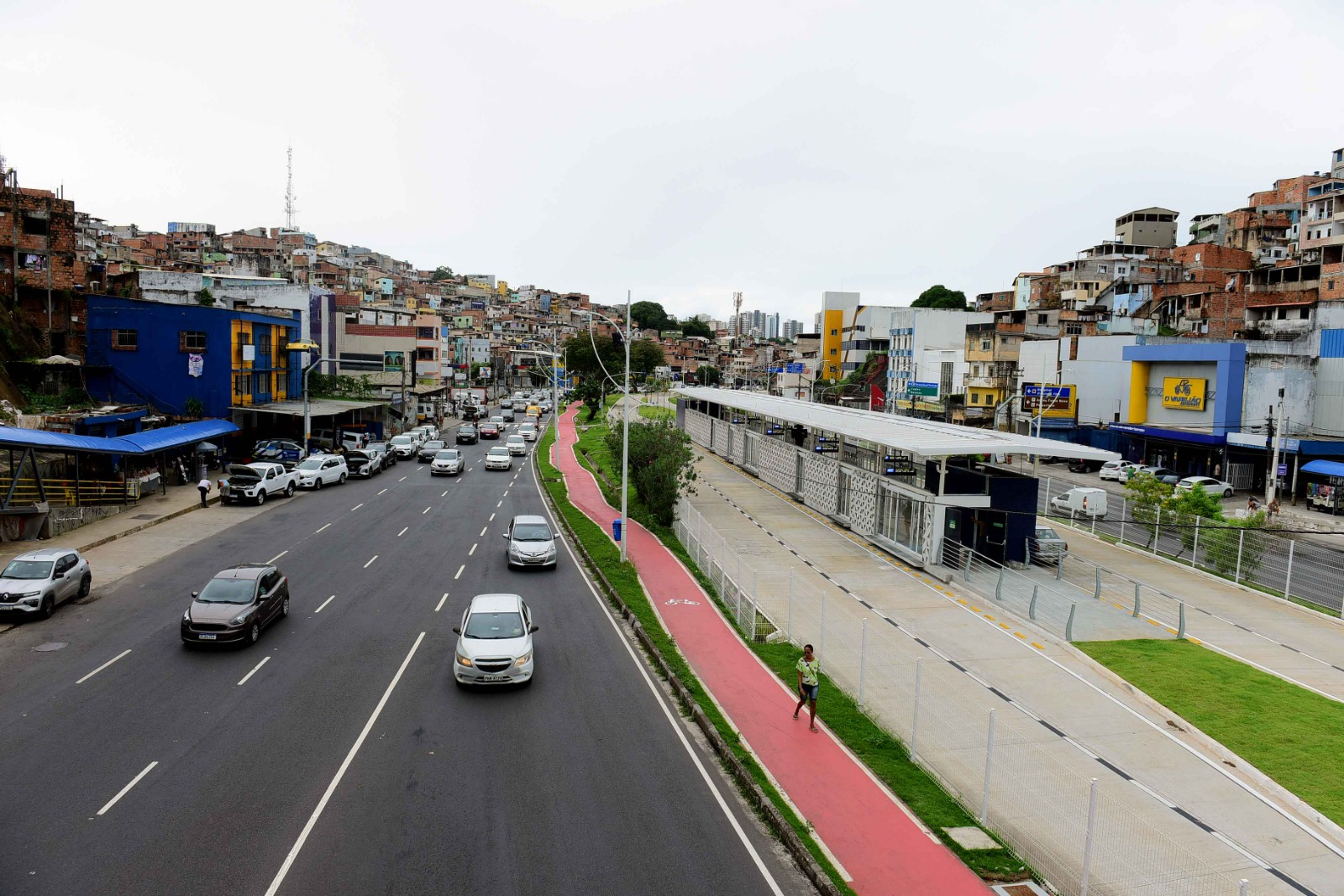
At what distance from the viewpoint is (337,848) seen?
1006 cm

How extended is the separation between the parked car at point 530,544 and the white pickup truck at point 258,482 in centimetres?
1449

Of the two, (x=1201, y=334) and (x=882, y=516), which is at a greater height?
(x=1201, y=334)

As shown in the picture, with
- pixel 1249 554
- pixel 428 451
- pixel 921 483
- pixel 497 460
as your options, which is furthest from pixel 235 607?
pixel 428 451

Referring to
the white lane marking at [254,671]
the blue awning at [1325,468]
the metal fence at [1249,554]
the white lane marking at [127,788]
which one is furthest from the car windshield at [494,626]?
the blue awning at [1325,468]

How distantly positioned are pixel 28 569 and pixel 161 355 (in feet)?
98.3

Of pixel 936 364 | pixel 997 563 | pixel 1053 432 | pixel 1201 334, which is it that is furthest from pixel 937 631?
pixel 936 364

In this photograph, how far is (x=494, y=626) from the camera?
1644 centimetres

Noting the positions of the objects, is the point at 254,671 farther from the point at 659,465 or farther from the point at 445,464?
the point at 445,464

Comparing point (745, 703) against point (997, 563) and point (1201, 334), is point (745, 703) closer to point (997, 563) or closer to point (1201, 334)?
point (997, 563)

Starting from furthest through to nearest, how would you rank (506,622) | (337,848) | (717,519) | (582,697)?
(717,519) < (506,622) < (582,697) < (337,848)

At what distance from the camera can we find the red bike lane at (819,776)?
10.2m

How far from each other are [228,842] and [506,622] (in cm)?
692

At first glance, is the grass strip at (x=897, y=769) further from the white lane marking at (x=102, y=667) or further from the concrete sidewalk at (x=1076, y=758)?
the white lane marking at (x=102, y=667)

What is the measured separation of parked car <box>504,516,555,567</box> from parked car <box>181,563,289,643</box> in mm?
7405
